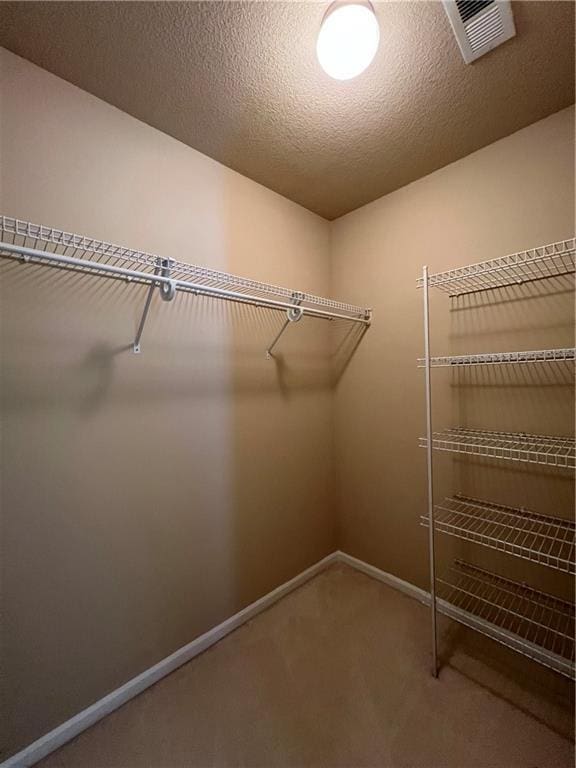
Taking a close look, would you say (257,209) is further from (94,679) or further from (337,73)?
(94,679)

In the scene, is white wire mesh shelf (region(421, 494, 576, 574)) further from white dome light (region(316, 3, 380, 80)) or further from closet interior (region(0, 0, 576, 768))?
white dome light (region(316, 3, 380, 80))

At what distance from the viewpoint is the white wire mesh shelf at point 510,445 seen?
4.50 feet

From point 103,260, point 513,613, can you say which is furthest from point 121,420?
point 513,613

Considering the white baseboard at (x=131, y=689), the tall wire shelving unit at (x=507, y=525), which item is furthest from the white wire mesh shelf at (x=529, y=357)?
the white baseboard at (x=131, y=689)

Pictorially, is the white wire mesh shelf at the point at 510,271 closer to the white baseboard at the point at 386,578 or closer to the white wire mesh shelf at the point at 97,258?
the white wire mesh shelf at the point at 97,258

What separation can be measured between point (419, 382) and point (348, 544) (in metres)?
1.25

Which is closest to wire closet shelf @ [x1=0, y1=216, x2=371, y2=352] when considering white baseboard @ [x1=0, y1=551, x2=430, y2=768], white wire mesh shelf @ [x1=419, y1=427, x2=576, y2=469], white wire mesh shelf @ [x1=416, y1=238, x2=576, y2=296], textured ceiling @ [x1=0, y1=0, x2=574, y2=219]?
textured ceiling @ [x1=0, y1=0, x2=574, y2=219]

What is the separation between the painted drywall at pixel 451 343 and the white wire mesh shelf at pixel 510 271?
0.16 feet

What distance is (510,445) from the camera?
1.50m

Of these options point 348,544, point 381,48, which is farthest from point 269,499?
point 381,48

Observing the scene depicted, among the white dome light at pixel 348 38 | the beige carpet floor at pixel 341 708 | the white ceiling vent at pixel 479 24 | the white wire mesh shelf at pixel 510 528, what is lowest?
the beige carpet floor at pixel 341 708

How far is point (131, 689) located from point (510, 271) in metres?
2.52

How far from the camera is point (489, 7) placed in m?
0.98

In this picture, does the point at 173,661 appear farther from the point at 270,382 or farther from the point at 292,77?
the point at 292,77
